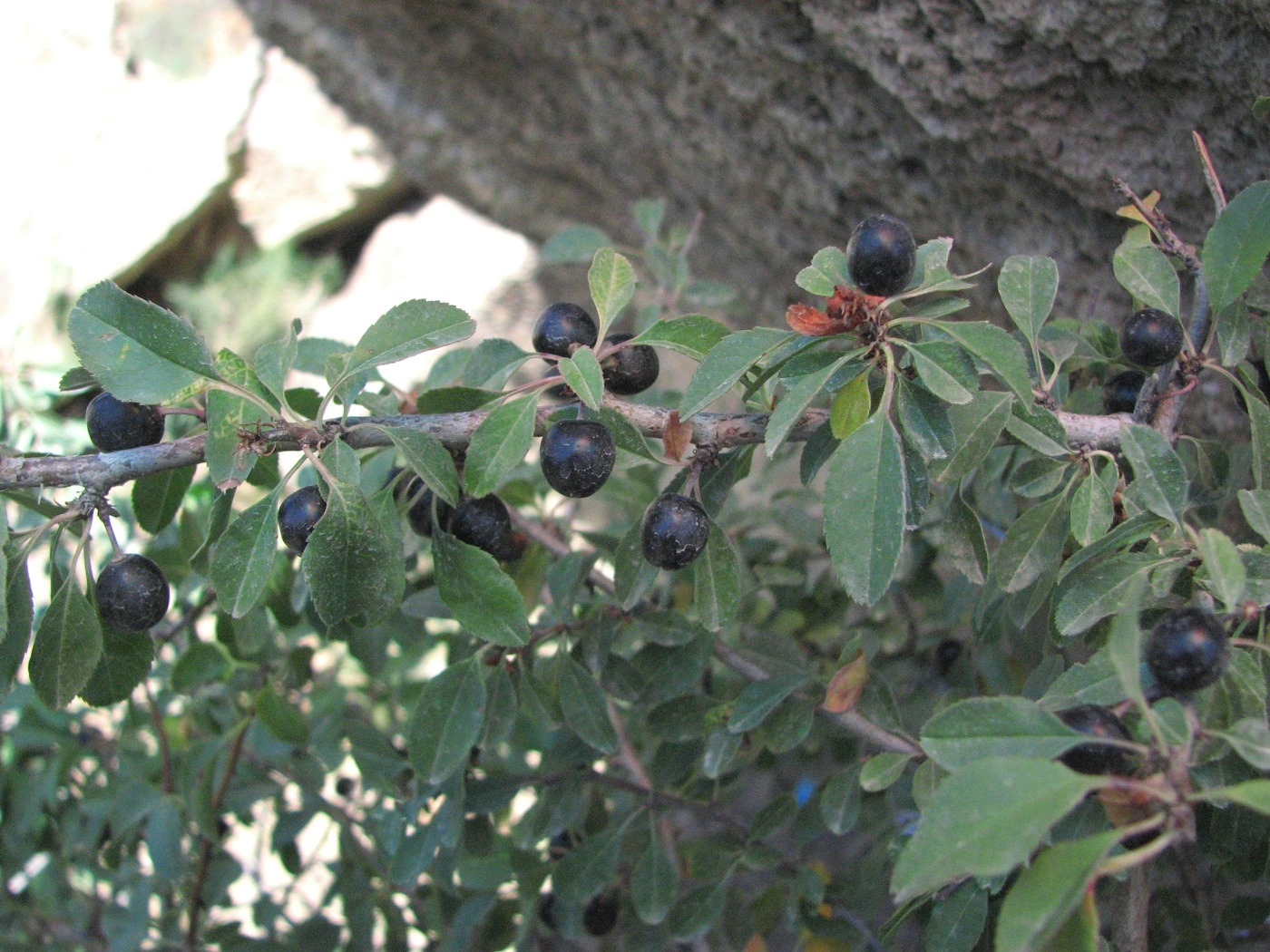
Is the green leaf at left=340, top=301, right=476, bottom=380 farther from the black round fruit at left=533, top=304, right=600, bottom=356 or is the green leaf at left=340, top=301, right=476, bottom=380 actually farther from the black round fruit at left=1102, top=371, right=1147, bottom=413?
the black round fruit at left=1102, top=371, right=1147, bottom=413

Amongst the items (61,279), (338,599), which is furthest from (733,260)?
(61,279)

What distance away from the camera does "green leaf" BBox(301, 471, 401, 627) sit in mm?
824

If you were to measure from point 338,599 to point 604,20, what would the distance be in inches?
57.3

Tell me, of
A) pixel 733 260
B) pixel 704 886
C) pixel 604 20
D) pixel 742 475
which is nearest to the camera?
pixel 742 475

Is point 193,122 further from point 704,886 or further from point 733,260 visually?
point 704,886

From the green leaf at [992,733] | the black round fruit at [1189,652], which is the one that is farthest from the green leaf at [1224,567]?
the green leaf at [992,733]

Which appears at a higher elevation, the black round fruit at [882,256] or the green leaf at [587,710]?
the black round fruit at [882,256]

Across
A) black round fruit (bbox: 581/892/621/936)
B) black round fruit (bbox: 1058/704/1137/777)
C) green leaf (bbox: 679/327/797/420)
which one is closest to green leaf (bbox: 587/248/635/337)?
green leaf (bbox: 679/327/797/420)

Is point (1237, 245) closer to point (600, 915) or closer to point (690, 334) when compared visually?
point (690, 334)

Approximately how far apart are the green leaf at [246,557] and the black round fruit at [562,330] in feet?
0.95

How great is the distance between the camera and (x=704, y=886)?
1.24 m

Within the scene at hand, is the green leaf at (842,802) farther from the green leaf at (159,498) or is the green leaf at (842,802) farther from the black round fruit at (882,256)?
the green leaf at (159,498)

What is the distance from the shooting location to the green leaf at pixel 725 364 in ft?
2.60

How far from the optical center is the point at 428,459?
2.75 feet
